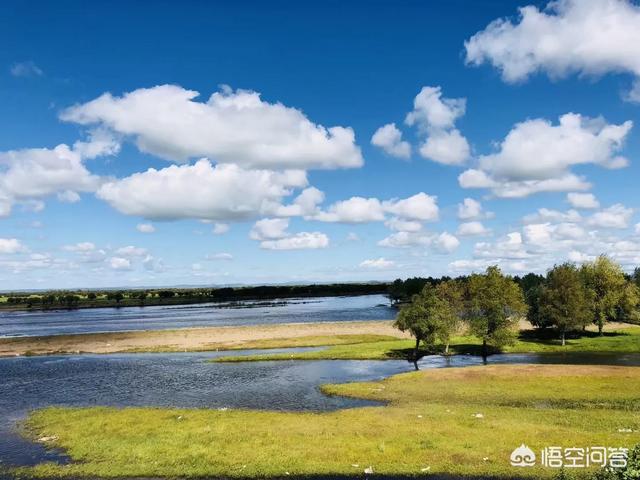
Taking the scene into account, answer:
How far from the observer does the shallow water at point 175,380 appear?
61.9 metres

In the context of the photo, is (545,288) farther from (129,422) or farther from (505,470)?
(129,422)

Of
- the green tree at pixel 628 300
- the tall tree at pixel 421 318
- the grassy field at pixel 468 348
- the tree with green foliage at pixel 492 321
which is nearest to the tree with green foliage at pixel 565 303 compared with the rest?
the grassy field at pixel 468 348

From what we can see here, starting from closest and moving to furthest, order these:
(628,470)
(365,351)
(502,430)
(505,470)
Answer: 1. (628,470)
2. (505,470)
3. (502,430)
4. (365,351)

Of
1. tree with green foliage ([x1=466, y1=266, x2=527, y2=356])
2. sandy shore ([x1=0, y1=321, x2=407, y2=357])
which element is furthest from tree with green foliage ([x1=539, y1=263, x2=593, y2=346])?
sandy shore ([x1=0, y1=321, x2=407, y2=357])

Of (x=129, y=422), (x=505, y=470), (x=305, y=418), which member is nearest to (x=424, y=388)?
(x=305, y=418)

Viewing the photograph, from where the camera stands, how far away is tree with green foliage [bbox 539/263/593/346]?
4299 inches

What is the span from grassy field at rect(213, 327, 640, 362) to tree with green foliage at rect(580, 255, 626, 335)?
5885mm

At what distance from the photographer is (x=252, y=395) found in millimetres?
67688

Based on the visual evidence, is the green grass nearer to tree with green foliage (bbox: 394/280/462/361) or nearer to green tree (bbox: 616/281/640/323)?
tree with green foliage (bbox: 394/280/462/361)

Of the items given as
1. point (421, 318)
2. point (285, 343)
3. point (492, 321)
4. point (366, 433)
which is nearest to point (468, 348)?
point (492, 321)

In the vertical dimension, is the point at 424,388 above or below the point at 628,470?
below

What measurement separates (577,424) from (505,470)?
48.5 feet

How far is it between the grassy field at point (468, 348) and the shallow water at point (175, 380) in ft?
14.5

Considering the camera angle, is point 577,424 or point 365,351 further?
point 365,351
